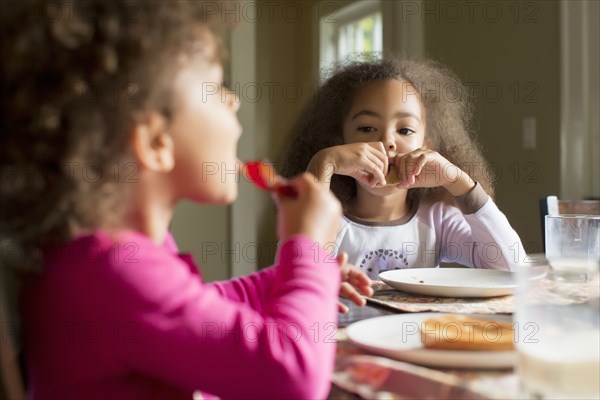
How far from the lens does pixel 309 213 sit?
25.2 inches

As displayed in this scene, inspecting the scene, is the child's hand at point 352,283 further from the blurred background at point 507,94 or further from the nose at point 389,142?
the blurred background at point 507,94

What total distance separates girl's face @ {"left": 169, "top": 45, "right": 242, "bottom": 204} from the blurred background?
1.47 metres

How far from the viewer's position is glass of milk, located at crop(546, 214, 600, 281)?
3.61ft

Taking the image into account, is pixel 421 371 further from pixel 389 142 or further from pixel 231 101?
pixel 389 142

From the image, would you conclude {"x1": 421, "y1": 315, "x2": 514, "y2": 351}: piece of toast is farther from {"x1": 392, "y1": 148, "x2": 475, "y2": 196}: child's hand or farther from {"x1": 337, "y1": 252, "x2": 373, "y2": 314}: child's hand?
{"x1": 392, "y1": 148, "x2": 475, "y2": 196}: child's hand

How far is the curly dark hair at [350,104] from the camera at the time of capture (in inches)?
72.4

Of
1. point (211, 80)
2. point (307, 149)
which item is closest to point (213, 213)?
point (307, 149)

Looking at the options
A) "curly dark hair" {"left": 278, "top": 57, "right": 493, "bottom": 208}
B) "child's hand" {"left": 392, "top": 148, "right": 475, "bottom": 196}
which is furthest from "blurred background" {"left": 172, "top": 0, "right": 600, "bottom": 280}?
"child's hand" {"left": 392, "top": 148, "right": 475, "bottom": 196}

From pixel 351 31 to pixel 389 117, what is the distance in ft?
9.17

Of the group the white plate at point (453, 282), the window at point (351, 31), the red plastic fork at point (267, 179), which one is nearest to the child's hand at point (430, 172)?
the white plate at point (453, 282)

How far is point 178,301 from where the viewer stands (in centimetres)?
54

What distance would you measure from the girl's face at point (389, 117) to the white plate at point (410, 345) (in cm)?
88

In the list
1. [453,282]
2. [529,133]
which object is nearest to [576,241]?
[453,282]

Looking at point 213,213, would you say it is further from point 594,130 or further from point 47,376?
point 47,376
